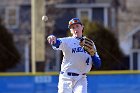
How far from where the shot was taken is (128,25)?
29.0 meters

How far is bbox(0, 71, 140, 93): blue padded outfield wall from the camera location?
12062mm

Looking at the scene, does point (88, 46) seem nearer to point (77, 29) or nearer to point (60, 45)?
point (77, 29)

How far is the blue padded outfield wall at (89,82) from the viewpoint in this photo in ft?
39.6

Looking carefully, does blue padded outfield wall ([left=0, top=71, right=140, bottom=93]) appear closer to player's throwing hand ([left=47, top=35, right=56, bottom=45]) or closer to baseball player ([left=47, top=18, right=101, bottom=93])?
baseball player ([left=47, top=18, right=101, bottom=93])

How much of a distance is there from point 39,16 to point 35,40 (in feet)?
2.73

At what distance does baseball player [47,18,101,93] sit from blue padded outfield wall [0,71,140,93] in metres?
5.01

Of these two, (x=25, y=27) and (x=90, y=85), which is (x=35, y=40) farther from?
(x=25, y=27)

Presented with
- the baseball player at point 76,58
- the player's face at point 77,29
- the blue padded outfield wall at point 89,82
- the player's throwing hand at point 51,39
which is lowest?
the blue padded outfield wall at point 89,82

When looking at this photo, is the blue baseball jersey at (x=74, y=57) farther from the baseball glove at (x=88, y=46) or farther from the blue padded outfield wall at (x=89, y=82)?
the blue padded outfield wall at (x=89, y=82)

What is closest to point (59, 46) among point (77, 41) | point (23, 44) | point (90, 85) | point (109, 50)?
point (77, 41)

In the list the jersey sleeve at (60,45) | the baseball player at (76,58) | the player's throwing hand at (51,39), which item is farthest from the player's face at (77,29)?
the player's throwing hand at (51,39)

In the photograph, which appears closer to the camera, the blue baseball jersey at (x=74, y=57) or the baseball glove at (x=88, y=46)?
the baseball glove at (x=88, y=46)

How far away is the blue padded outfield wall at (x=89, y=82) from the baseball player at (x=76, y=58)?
501cm

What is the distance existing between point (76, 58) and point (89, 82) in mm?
5133
